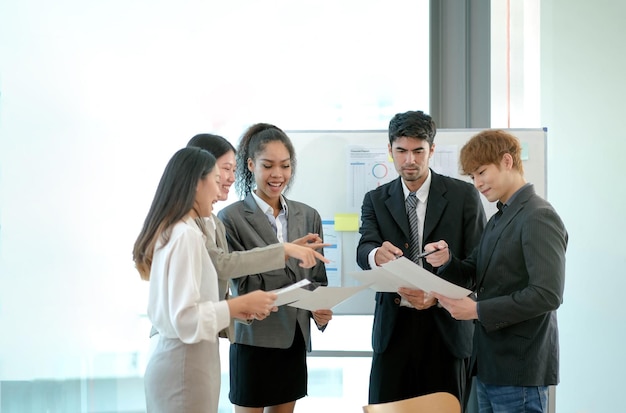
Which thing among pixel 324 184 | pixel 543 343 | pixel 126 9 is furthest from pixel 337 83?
pixel 543 343

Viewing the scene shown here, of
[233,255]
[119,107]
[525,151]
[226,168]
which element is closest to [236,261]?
[233,255]

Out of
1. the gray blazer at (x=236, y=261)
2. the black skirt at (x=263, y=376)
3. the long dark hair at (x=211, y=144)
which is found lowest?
the black skirt at (x=263, y=376)

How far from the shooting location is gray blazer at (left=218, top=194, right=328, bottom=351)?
3.05m

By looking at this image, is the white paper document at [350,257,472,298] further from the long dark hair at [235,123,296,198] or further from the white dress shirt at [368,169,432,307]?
the long dark hair at [235,123,296,198]

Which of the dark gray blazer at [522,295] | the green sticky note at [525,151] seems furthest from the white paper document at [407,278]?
the green sticky note at [525,151]

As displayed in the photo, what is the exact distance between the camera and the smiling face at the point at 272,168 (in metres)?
3.13

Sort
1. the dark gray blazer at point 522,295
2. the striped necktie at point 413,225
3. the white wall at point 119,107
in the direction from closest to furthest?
the dark gray blazer at point 522,295, the striped necktie at point 413,225, the white wall at point 119,107

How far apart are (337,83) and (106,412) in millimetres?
2526

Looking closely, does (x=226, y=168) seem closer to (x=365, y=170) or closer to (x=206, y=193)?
(x=206, y=193)

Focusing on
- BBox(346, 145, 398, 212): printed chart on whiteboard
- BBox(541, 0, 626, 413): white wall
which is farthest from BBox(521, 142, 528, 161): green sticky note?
BBox(346, 145, 398, 212): printed chart on whiteboard

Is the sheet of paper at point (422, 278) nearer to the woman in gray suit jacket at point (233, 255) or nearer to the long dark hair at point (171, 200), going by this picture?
the woman in gray suit jacket at point (233, 255)

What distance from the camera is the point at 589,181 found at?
4258mm

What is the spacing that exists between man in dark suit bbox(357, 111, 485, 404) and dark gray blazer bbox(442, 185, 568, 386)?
18.3 inches

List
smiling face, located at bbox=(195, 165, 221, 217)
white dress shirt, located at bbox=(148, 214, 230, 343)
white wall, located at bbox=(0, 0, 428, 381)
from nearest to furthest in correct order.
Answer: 1. white dress shirt, located at bbox=(148, 214, 230, 343)
2. smiling face, located at bbox=(195, 165, 221, 217)
3. white wall, located at bbox=(0, 0, 428, 381)
